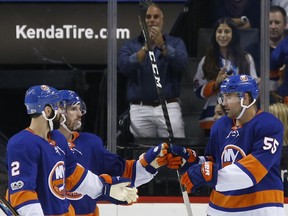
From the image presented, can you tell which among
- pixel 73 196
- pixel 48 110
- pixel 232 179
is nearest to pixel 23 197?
pixel 48 110

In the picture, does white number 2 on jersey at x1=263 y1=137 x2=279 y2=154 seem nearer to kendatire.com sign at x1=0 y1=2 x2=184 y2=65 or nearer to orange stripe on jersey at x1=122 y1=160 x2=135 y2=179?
orange stripe on jersey at x1=122 y1=160 x2=135 y2=179

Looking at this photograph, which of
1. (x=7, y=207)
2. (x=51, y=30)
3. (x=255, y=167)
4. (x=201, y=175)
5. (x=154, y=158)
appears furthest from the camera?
(x=51, y=30)

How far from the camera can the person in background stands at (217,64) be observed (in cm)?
725

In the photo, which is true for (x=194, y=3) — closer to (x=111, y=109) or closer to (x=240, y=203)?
(x=111, y=109)

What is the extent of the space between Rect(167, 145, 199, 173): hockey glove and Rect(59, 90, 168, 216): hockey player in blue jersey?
0.47ft

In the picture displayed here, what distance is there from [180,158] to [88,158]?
0.51 meters

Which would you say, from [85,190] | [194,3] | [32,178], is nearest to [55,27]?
[194,3]

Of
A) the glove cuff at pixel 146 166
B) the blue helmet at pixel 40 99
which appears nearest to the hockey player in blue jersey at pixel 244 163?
the glove cuff at pixel 146 166

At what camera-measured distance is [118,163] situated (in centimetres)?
650

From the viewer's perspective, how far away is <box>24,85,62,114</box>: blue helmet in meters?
5.68

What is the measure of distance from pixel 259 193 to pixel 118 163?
0.85 meters

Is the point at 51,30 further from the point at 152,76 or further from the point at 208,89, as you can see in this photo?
the point at 208,89

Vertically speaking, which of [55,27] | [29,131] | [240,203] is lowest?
[240,203]

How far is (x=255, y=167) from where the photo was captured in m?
5.99
